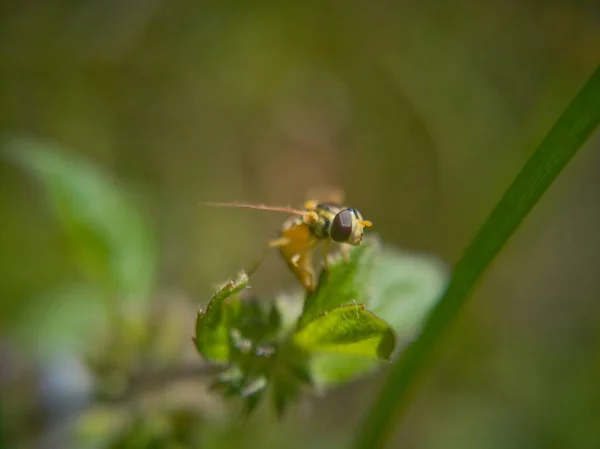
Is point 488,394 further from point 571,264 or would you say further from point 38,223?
point 38,223

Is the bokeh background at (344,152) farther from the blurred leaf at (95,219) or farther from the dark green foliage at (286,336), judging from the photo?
the dark green foliage at (286,336)

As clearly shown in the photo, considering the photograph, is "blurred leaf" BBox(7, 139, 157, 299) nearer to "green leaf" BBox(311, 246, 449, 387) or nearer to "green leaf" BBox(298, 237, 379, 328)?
"green leaf" BBox(311, 246, 449, 387)

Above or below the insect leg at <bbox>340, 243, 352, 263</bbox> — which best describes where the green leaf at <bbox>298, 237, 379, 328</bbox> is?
below

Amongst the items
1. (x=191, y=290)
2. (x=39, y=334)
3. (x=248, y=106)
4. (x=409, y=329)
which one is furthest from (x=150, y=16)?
(x=409, y=329)

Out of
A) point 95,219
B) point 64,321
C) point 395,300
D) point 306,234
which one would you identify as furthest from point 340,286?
point 64,321

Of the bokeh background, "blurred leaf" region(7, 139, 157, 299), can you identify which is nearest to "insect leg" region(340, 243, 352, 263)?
"blurred leaf" region(7, 139, 157, 299)

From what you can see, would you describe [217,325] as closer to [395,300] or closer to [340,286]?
[340,286]

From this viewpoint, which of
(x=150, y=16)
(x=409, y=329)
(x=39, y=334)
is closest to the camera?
(x=409, y=329)
